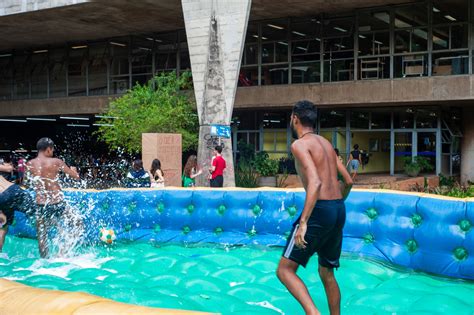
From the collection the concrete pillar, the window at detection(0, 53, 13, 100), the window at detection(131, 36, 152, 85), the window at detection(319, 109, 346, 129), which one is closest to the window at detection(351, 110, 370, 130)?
the window at detection(319, 109, 346, 129)

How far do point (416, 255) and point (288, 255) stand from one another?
2885mm

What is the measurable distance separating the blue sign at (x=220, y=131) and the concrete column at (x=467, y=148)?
10814 mm

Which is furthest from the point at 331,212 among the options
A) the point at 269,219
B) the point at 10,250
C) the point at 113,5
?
the point at 113,5

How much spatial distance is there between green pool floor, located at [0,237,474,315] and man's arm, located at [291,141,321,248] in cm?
123

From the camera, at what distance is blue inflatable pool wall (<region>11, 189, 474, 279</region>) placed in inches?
255

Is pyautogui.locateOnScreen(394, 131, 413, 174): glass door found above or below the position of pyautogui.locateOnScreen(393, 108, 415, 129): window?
below

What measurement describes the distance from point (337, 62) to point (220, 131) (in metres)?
7.94

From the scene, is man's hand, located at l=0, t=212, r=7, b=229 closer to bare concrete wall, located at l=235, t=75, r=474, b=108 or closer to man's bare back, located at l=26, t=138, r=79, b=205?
man's bare back, located at l=26, t=138, r=79, b=205

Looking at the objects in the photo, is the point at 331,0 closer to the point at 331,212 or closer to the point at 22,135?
the point at 331,212

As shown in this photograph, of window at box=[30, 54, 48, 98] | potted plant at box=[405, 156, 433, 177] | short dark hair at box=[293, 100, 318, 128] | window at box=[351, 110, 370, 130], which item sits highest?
window at box=[30, 54, 48, 98]

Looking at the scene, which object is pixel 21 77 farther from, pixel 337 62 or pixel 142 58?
pixel 337 62

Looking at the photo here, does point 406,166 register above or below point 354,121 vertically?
below

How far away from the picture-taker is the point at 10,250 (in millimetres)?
8617

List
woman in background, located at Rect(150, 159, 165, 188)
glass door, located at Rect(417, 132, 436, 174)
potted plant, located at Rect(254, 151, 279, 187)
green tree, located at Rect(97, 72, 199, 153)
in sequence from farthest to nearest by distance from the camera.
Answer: glass door, located at Rect(417, 132, 436, 174) < potted plant, located at Rect(254, 151, 279, 187) < green tree, located at Rect(97, 72, 199, 153) < woman in background, located at Rect(150, 159, 165, 188)
